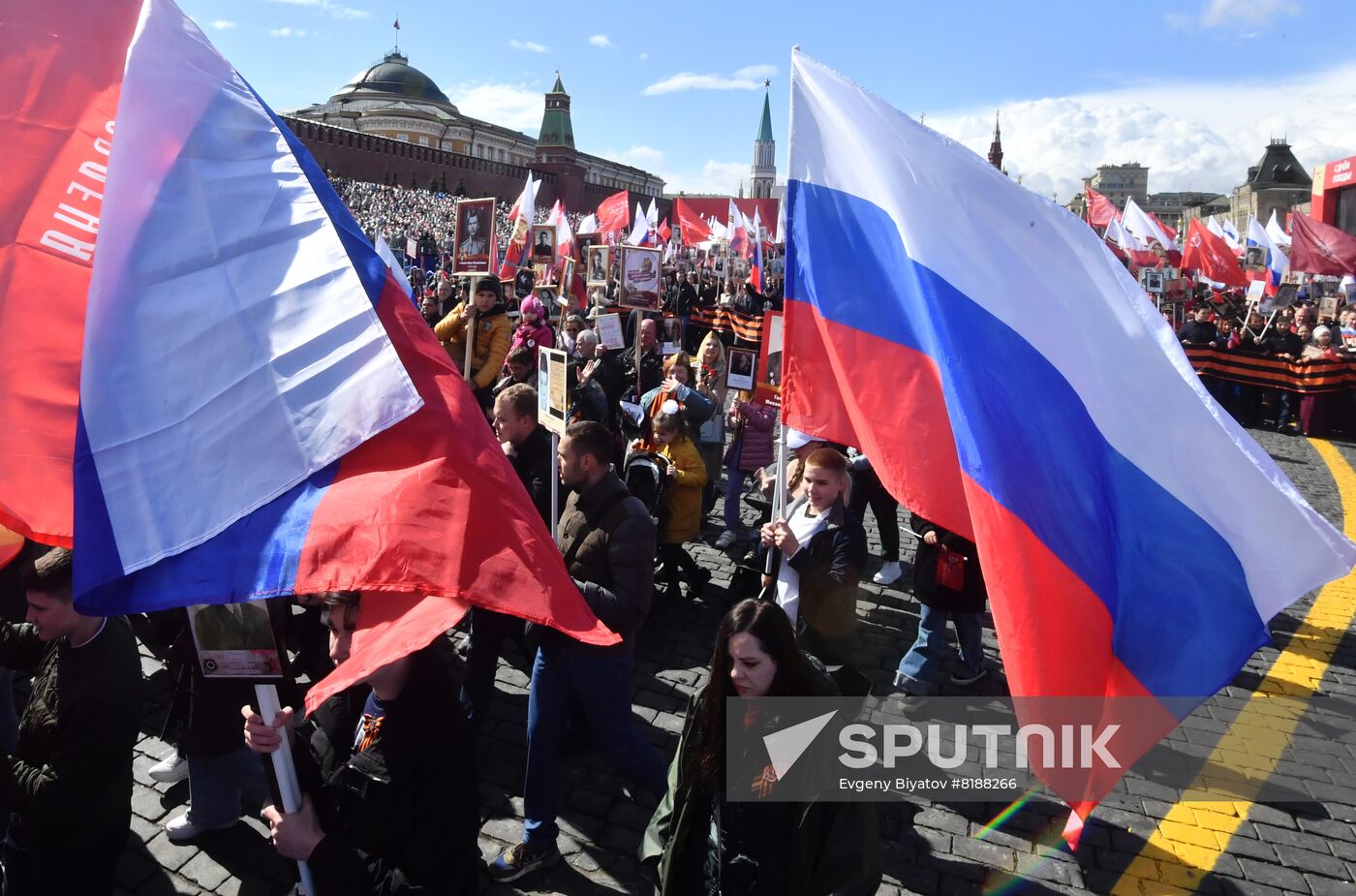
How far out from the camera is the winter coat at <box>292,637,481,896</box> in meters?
2.52

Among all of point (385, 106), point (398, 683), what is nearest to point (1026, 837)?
point (398, 683)

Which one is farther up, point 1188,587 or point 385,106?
point 385,106

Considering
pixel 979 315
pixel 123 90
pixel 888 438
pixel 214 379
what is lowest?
pixel 888 438

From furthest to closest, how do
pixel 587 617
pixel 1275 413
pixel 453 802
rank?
pixel 1275 413
pixel 453 802
pixel 587 617

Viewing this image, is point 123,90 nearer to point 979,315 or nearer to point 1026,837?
point 979,315

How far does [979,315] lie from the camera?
3021 mm

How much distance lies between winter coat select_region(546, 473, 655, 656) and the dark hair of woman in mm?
1156

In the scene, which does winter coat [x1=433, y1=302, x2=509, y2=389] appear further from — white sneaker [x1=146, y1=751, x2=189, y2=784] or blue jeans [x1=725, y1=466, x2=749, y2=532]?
white sneaker [x1=146, y1=751, x2=189, y2=784]

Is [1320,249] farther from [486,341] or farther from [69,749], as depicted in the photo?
[69,749]

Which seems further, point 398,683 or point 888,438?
point 888,438

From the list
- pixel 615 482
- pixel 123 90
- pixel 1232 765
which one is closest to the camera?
pixel 123 90

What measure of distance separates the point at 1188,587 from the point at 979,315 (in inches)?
42.0

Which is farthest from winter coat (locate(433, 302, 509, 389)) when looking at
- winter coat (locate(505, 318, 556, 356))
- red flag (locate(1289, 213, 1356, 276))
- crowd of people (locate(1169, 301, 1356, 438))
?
red flag (locate(1289, 213, 1356, 276))

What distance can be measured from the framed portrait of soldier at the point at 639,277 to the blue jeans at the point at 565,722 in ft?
23.4
